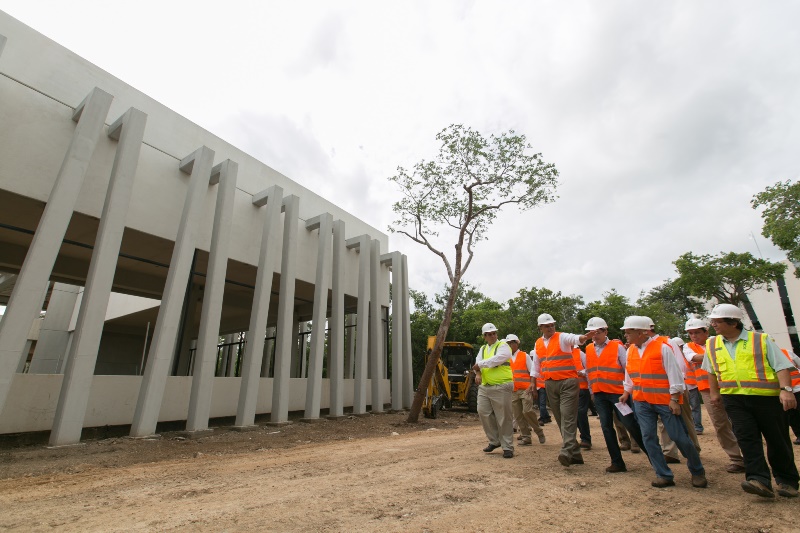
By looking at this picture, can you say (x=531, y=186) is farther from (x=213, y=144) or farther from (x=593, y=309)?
(x=593, y=309)

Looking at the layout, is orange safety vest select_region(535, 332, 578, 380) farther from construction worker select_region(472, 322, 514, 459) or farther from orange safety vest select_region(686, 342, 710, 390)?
orange safety vest select_region(686, 342, 710, 390)

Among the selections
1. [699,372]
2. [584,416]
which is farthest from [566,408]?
[699,372]

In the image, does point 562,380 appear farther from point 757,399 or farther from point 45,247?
point 45,247

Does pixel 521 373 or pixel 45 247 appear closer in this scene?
pixel 45 247

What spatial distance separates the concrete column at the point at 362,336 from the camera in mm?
13562

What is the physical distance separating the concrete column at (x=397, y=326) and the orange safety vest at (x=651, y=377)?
11.7 m

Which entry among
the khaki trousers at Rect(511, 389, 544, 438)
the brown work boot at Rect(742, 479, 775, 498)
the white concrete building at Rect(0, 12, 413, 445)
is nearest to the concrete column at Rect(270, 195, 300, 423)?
the white concrete building at Rect(0, 12, 413, 445)

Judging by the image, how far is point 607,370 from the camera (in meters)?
4.95

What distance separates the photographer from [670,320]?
30.3 meters

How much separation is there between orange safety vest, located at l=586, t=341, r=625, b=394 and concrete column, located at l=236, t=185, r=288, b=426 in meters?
7.60

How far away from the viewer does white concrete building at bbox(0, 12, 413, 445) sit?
7281 millimetres

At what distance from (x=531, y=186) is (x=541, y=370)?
1050cm

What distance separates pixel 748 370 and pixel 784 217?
1766cm

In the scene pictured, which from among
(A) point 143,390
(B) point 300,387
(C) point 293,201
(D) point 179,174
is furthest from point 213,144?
(B) point 300,387
